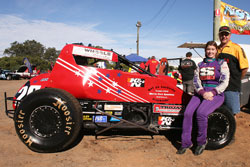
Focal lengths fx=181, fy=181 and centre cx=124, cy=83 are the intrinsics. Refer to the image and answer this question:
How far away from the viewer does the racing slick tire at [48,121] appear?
2.79m

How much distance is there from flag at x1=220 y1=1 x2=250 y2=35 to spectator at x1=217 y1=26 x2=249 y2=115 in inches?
218

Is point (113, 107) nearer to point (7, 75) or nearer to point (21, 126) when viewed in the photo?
point (21, 126)

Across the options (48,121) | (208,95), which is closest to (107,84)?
(48,121)

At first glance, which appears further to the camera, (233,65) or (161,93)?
(161,93)

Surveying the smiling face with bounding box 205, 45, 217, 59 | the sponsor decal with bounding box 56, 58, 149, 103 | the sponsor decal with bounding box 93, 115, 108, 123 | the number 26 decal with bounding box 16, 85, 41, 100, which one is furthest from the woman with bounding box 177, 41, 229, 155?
the number 26 decal with bounding box 16, 85, 41, 100

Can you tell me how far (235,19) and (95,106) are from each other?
27.0ft

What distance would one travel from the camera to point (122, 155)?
2.84m

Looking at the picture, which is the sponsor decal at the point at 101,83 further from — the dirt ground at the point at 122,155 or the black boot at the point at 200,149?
the black boot at the point at 200,149

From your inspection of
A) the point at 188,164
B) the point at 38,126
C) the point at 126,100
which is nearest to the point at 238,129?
the point at 188,164

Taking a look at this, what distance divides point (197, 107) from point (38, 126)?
2.58 metres

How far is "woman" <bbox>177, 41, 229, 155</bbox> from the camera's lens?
9.32 feet

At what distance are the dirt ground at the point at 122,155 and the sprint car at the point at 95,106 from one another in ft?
0.56

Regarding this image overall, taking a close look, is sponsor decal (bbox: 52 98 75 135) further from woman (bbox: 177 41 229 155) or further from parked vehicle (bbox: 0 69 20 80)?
parked vehicle (bbox: 0 69 20 80)

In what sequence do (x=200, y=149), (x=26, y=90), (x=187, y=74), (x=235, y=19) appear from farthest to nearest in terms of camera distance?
(x=235, y=19) < (x=187, y=74) < (x=26, y=90) < (x=200, y=149)
